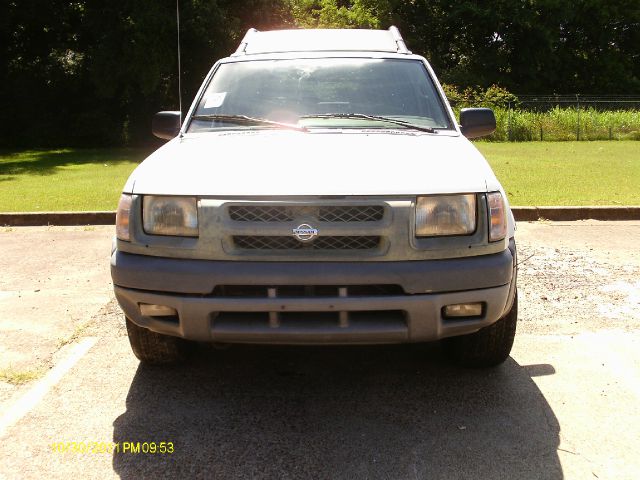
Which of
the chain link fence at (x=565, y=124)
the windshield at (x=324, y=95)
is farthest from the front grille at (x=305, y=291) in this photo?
the chain link fence at (x=565, y=124)

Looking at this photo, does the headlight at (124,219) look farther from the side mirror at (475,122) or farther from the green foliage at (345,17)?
the green foliage at (345,17)

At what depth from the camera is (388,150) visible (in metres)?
3.76

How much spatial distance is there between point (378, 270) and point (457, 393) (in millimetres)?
1014

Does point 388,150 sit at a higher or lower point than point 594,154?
higher

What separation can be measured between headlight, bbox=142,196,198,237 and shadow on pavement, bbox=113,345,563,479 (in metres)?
0.94

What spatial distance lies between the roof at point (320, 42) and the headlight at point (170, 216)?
2170mm

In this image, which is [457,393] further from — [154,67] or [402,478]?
[154,67]

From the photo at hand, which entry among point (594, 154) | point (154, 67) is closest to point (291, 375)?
point (594, 154)

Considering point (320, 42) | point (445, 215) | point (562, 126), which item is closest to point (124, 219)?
point (445, 215)

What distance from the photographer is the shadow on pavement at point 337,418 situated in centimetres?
304

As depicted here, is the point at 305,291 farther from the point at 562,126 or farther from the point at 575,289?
the point at 562,126

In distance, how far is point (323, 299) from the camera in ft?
10.5

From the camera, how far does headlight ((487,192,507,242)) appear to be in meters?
3.39
